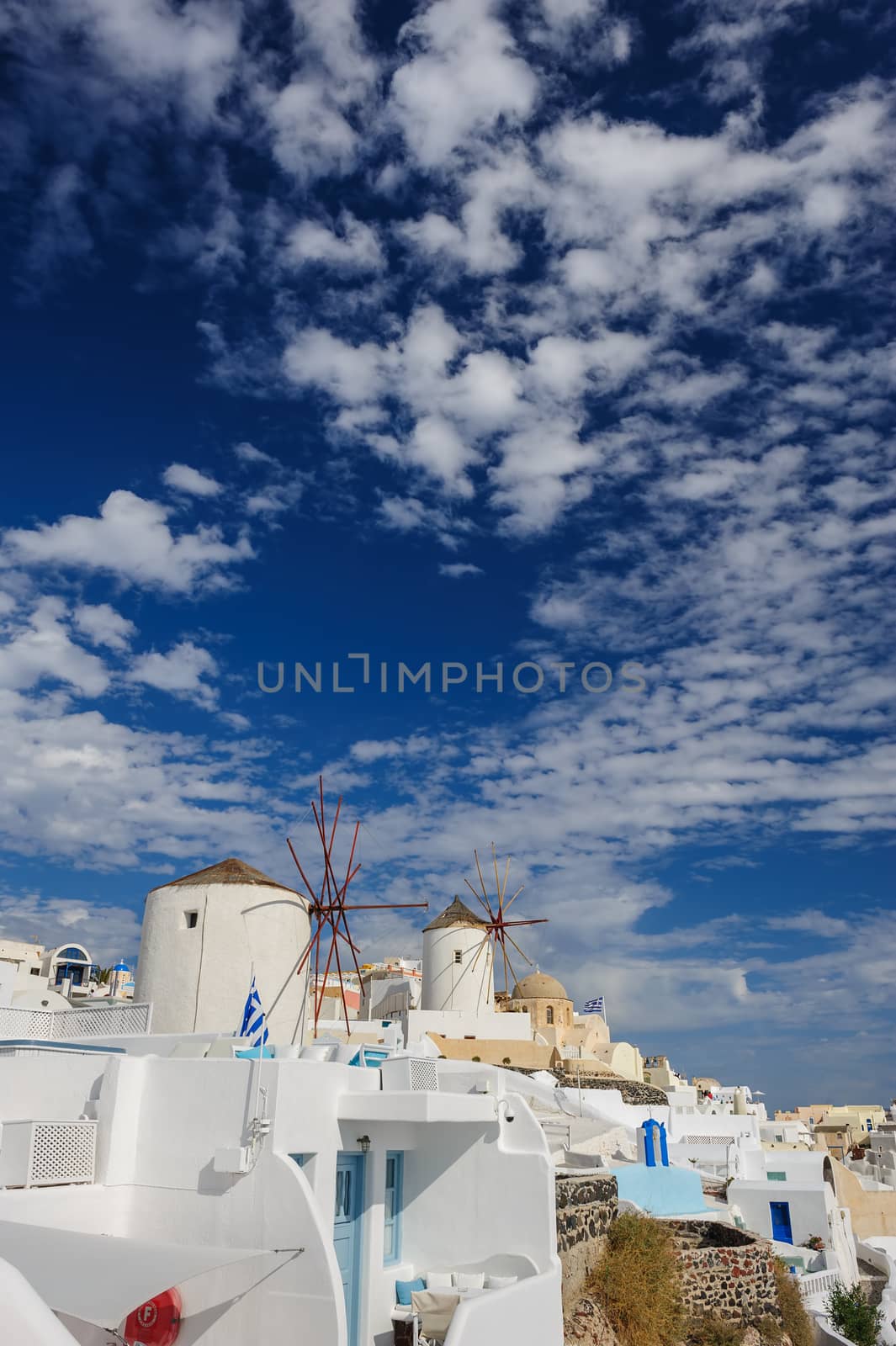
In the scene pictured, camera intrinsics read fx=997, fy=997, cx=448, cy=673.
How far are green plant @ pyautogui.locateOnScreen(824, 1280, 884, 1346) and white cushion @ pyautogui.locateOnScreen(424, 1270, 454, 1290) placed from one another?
9.95m

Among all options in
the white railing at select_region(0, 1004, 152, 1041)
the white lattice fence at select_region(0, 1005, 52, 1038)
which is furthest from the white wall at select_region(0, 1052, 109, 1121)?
the white railing at select_region(0, 1004, 152, 1041)

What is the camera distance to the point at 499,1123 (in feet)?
38.7

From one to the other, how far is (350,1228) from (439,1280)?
4.10 feet

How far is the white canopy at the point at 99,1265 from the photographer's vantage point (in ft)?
22.1

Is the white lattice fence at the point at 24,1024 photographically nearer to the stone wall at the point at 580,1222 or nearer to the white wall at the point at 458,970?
the stone wall at the point at 580,1222

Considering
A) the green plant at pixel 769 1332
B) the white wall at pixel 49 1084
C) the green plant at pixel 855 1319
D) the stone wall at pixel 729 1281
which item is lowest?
the green plant at pixel 855 1319

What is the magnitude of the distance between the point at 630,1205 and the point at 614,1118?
462 inches

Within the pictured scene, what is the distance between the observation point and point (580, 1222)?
12.9m

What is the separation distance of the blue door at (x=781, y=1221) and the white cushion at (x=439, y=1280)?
14227 millimetres

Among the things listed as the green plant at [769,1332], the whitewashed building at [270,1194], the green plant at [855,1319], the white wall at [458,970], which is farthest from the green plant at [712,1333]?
the white wall at [458,970]

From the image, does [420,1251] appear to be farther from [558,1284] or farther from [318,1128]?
[318,1128]

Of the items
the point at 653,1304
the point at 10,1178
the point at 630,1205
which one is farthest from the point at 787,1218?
the point at 10,1178

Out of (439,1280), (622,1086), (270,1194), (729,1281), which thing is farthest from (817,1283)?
(270,1194)

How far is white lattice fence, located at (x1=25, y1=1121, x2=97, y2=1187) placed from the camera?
8.71m
